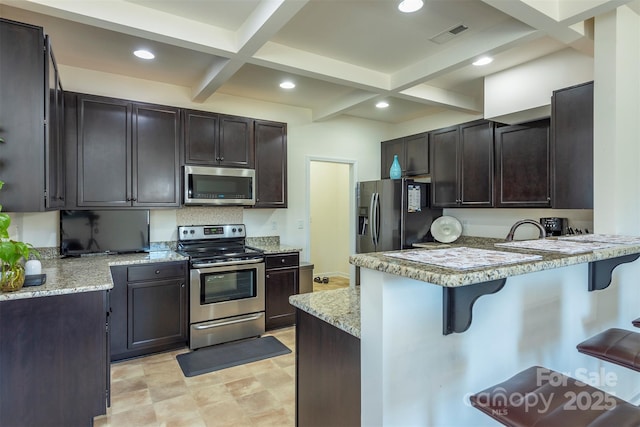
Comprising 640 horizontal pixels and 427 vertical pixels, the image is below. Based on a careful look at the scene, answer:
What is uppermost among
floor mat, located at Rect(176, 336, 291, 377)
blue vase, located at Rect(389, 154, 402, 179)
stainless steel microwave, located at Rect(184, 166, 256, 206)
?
blue vase, located at Rect(389, 154, 402, 179)

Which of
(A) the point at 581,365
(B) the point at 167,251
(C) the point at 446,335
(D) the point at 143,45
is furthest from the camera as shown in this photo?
(B) the point at 167,251

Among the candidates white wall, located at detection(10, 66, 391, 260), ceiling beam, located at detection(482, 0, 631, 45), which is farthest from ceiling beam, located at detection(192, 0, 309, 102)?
ceiling beam, located at detection(482, 0, 631, 45)

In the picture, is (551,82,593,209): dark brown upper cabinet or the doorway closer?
(551,82,593,209): dark brown upper cabinet

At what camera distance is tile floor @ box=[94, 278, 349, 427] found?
230cm

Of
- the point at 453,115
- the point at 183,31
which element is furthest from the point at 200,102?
the point at 453,115

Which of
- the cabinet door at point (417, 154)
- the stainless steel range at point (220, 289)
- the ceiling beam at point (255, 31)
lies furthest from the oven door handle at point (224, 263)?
the cabinet door at point (417, 154)

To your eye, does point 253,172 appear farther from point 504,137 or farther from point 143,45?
point 504,137

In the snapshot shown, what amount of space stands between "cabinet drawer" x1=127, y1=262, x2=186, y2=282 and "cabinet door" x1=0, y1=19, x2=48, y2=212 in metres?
1.17

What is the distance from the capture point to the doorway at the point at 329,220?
21.8ft

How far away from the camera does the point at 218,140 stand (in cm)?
383

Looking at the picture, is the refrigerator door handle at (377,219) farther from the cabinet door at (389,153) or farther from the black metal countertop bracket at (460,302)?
the black metal countertop bracket at (460,302)

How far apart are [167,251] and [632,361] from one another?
3677 millimetres

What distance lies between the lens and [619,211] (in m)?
2.28

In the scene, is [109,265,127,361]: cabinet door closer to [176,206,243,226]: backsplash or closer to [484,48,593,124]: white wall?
[176,206,243,226]: backsplash
